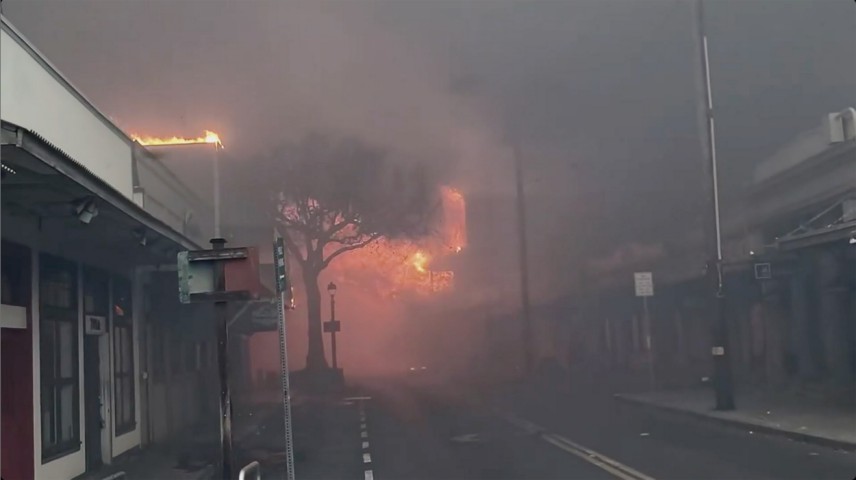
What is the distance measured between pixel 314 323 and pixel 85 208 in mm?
17262

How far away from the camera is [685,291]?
73.8 ft

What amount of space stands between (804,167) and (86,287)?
541 inches

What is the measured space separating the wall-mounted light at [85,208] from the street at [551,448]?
3733mm

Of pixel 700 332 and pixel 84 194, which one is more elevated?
pixel 84 194

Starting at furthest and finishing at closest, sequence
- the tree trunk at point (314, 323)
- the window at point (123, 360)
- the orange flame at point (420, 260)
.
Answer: the orange flame at point (420, 260) < the tree trunk at point (314, 323) < the window at point (123, 360)

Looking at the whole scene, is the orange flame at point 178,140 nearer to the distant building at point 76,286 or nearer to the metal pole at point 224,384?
the distant building at point 76,286

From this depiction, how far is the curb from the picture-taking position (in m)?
10.5

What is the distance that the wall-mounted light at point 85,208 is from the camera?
8.11 metres

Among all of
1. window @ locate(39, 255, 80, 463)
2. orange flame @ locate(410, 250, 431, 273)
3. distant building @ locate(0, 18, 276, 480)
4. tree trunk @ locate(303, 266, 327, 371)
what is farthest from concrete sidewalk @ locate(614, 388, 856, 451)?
orange flame @ locate(410, 250, 431, 273)

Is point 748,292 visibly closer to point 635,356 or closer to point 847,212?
point 847,212

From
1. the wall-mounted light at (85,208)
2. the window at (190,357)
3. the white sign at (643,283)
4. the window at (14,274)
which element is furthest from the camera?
the white sign at (643,283)

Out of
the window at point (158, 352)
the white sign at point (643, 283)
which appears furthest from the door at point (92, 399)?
the white sign at point (643, 283)

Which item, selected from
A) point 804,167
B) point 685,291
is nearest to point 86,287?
point 804,167

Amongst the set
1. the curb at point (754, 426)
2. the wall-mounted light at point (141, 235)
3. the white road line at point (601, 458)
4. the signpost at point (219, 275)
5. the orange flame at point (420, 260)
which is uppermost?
the orange flame at point (420, 260)
